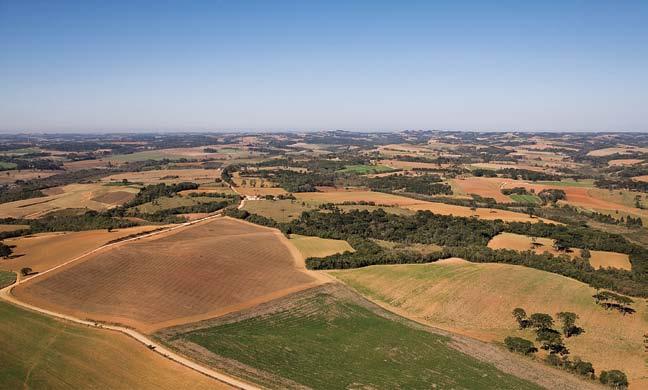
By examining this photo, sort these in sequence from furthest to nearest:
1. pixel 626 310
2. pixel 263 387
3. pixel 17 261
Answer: pixel 17 261 → pixel 626 310 → pixel 263 387

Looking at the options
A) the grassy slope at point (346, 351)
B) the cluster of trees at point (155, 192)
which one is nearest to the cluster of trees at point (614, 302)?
the grassy slope at point (346, 351)

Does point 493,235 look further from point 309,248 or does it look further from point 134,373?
point 134,373

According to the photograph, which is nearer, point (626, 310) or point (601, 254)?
point (626, 310)

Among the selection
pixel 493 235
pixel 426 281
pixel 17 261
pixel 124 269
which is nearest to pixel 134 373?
pixel 124 269

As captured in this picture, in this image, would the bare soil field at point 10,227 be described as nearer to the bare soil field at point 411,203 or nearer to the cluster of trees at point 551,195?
the bare soil field at point 411,203

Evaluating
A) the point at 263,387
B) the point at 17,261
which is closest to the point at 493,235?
the point at 263,387

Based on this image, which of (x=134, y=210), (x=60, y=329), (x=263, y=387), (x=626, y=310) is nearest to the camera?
(x=263, y=387)
